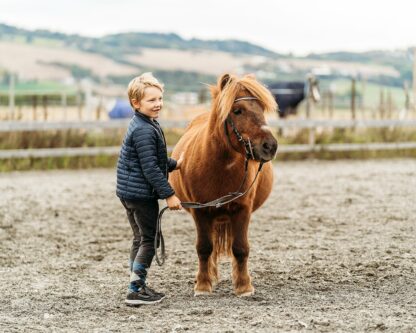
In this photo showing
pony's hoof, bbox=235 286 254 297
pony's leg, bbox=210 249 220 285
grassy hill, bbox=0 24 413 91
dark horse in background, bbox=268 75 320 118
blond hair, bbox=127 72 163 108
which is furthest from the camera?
grassy hill, bbox=0 24 413 91

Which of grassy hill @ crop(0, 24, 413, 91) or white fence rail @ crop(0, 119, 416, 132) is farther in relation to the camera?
grassy hill @ crop(0, 24, 413, 91)

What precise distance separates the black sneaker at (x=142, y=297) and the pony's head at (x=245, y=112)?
42.7 inches

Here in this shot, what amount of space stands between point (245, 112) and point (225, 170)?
0.49m

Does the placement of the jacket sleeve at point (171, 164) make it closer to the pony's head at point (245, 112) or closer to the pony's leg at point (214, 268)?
the pony's head at point (245, 112)

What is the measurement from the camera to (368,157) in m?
15.0

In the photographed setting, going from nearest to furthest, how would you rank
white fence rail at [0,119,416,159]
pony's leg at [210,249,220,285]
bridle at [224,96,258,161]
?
bridle at [224,96,258,161]
pony's leg at [210,249,220,285]
white fence rail at [0,119,416,159]

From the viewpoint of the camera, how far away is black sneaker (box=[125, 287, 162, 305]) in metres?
4.77

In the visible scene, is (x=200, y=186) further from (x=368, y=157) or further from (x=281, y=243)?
(x=368, y=157)

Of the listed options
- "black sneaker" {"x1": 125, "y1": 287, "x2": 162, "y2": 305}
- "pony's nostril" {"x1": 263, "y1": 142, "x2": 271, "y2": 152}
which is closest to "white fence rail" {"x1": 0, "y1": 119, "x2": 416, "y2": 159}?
"black sneaker" {"x1": 125, "y1": 287, "x2": 162, "y2": 305}

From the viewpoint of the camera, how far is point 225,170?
4.92 metres

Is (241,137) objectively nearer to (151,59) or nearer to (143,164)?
(143,164)

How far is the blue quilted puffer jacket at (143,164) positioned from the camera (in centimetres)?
462

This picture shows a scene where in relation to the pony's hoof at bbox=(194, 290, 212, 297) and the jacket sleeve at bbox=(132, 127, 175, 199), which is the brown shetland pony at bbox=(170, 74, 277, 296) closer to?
the pony's hoof at bbox=(194, 290, 212, 297)

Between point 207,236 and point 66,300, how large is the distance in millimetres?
1029
